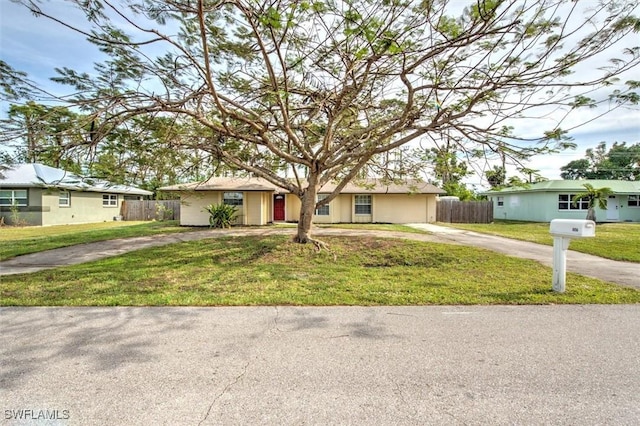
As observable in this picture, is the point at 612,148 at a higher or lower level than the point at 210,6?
higher

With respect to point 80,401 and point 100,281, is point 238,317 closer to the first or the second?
point 80,401

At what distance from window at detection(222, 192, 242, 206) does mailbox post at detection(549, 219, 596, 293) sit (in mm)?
15907

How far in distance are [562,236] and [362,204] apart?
16831 millimetres

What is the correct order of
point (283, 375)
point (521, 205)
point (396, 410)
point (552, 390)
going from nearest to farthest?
point (396, 410) → point (552, 390) → point (283, 375) → point (521, 205)

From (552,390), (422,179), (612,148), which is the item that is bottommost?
(552,390)

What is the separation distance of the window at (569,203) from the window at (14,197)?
116 ft

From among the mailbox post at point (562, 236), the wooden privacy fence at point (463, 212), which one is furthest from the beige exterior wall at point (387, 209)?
the mailbox post at point (562, 236)

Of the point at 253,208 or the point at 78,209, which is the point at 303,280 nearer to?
the point at 253,208

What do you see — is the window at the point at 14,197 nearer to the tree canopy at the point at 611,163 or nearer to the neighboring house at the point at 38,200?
the neighboring house at the point at 38,200

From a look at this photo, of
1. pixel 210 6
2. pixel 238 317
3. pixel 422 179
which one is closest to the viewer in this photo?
pixel 238 317

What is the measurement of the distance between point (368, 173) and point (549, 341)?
9084mm

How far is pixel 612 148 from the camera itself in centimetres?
4319

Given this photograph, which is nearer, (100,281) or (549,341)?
(549,341)

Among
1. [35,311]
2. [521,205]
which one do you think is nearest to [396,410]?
[35,311]
